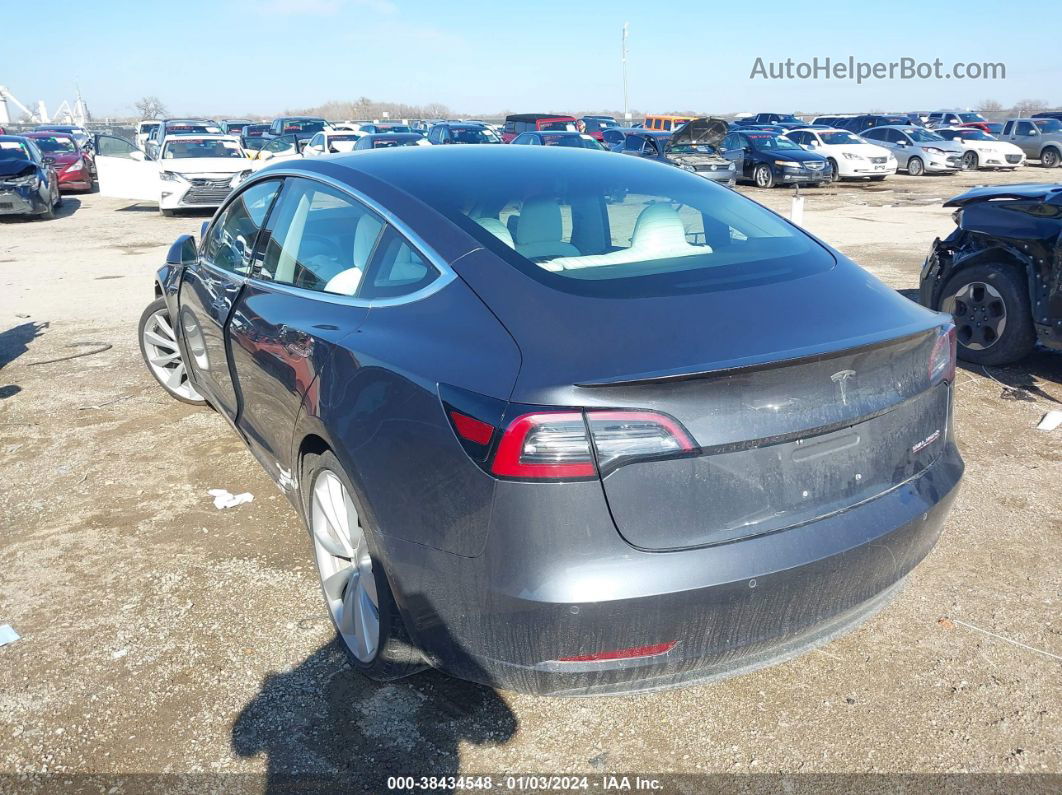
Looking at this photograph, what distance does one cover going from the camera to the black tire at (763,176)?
23.2 metres

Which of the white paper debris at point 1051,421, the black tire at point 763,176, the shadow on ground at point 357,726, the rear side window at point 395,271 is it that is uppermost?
the rear side window at point 395,271

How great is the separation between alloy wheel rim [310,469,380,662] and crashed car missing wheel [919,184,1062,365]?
4.61 metres

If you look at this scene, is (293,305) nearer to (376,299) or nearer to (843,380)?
(376,299)

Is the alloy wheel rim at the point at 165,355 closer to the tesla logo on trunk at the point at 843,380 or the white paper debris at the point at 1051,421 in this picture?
the tesla logo on trunk at the point at 843,380

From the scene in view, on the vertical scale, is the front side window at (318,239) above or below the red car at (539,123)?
below

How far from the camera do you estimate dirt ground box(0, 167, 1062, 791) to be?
8.26 feet

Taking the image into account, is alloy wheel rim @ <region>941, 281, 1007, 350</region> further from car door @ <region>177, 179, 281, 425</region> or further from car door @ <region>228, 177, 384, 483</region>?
car door @ <region>177, 179, 281, 425</region>

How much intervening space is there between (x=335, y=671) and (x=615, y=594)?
52.1 inches

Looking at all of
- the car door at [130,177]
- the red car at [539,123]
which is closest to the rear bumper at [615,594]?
the car door at [130,177]

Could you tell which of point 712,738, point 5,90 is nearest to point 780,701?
point 712,738

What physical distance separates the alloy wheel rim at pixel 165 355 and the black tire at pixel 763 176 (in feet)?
66.9

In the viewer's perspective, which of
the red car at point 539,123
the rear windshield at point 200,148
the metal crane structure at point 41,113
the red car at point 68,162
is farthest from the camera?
the metal crane structure at point 41,113

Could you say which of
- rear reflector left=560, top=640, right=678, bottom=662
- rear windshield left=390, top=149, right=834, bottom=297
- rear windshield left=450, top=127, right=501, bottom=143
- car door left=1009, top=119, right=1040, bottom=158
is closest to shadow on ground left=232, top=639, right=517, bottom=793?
rear reflector left=560, top=640, right=678, bottom=662

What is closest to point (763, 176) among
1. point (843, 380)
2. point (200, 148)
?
point (200, 148)
